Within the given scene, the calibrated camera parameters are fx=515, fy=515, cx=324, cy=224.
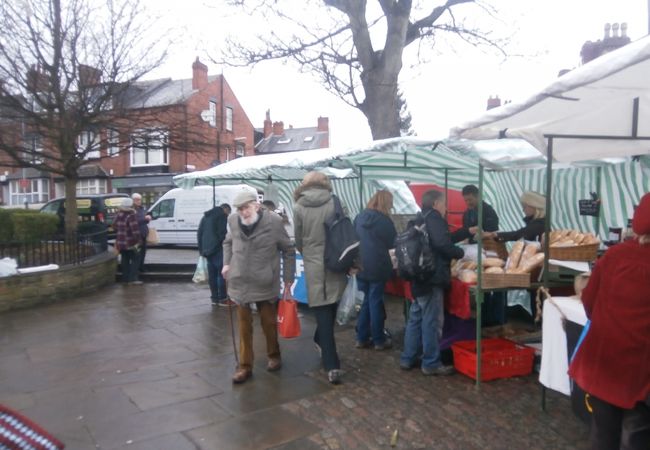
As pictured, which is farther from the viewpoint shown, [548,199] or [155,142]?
[155,142]

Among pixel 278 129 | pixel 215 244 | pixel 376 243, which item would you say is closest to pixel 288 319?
pixel 376 243

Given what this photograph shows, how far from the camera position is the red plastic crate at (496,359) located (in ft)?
15.1

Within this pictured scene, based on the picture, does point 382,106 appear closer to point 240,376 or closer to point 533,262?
point 533,262

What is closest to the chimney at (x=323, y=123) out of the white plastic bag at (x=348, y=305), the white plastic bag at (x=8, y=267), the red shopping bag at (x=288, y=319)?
the white plastic bag at (x=8, y=267)

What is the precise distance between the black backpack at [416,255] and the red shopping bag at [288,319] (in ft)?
3.48

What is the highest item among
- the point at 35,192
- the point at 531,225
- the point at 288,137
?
the point at 288,137

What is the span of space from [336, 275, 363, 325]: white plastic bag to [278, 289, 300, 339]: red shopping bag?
2.13 m

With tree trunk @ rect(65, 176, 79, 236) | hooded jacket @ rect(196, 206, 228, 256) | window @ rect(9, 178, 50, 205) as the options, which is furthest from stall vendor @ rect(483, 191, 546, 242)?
window @ rect(9, 178, 50, 205)

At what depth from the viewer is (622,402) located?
235 centimetres

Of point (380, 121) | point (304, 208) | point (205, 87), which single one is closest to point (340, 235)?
point (304, 208)

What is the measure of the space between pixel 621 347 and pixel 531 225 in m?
3.18

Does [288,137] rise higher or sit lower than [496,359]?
higher

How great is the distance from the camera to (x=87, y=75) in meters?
10.3

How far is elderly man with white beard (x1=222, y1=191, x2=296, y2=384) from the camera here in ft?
15.3
